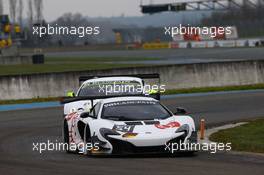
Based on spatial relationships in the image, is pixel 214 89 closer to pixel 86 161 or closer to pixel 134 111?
pixel 134 111

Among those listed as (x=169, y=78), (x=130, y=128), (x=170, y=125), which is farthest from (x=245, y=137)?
(x=169, y=78)

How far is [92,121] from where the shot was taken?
14.3m

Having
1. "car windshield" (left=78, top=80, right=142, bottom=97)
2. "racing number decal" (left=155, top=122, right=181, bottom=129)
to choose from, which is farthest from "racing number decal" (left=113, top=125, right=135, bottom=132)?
"car windshield" (left=78, top=80, right=142, bottom=97)

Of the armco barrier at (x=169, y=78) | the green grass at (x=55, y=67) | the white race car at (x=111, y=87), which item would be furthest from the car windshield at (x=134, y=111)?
the green grass at (x=55, y=67)

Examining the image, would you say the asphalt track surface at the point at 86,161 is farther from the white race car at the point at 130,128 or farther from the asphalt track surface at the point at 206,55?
the asphalt track surface at the point at 206,55

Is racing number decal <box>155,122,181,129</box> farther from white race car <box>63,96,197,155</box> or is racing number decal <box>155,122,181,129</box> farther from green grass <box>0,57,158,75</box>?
green grass <box>0,57,158,75</box>

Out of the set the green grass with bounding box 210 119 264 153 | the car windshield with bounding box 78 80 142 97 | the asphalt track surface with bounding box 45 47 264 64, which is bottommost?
the asphalt track surface with bounding box 45 47 264 64

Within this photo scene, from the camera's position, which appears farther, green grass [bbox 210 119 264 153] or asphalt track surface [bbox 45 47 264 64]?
asphalt track surface [bbox 45 47 264 64]

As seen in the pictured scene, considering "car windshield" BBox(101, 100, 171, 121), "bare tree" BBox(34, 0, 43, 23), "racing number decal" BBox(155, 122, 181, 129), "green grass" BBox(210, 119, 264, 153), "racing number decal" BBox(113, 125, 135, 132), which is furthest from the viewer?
"bare tree" BBox(34, 0, 43, 23)

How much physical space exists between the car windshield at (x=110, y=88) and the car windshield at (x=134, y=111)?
9.41ft

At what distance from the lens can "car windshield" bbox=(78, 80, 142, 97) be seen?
18.0 metres

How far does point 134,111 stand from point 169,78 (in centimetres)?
2309

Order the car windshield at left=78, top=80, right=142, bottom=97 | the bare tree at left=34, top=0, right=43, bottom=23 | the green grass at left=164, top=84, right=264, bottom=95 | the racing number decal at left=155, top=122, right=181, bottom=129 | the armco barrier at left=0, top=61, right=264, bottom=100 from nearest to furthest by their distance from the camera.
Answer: the racing number decal at left=155, top=122, right=181, bottom=129, the car windshield at left=78, top=80, right=142, bottom=97, the armco barrier at left=0, top=61, right=264, bottom=100, the green grass at left=164, top=84, right=264, bottom=95, the bare tree at left=34, top=0, right=43, bottom=23

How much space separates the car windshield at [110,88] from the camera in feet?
59.1
